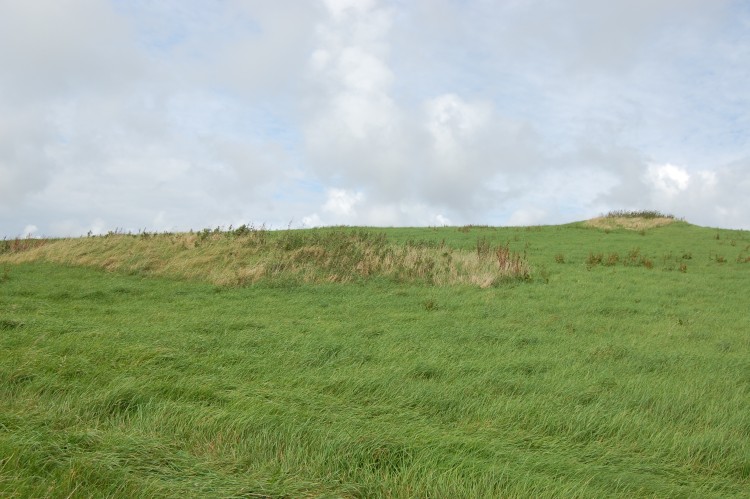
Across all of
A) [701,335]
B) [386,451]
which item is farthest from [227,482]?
[701,335]

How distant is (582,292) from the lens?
12.6 m

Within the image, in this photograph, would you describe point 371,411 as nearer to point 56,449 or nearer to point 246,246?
point 56,449

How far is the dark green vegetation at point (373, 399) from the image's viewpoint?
11.4 ft

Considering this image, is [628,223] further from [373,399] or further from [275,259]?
[373,399]

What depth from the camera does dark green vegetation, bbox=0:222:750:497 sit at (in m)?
3.47

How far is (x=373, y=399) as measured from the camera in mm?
5230

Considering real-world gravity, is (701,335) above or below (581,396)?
above

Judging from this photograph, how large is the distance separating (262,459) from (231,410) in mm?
906

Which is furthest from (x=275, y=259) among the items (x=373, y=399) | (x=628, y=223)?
(x=628, y=223)

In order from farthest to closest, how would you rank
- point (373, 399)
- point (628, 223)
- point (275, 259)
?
point (628, 223) < point (275, 259) < point (373, 399)

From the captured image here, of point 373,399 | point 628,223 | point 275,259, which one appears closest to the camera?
point 373,399

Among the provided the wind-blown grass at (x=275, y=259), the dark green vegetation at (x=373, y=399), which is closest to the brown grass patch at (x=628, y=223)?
the wind-blown grass at (x=275, y=259)

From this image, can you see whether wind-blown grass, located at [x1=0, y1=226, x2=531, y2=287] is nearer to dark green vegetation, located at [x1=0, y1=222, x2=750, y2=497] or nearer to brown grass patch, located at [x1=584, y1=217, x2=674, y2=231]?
dark green vegetation, located at [x1=0, y1=222, x2=750, y2=497]

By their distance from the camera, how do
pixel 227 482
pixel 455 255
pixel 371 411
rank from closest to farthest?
pixel 227 482, pixel 371 411, pixel 455 255
